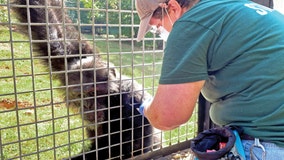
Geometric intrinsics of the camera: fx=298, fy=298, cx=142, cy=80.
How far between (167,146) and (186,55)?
7.99 feet

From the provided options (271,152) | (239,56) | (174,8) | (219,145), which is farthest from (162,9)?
(271,152)

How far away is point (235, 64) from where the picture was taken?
142 centimetres

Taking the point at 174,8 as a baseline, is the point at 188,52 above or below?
below

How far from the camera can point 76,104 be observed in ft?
12.2

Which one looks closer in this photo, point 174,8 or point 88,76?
point 174,8

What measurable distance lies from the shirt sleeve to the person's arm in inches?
1.2

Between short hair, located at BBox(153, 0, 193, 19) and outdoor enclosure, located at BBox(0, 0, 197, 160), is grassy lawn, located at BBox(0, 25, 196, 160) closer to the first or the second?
outdoor enclosure, located at BBox(0, 0, 197, 160)

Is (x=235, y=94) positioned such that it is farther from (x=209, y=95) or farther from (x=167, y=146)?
(x=167, y=146)

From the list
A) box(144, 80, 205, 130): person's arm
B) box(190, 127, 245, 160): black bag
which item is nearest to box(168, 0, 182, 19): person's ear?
box(144, 80, 205, 130): person's arm

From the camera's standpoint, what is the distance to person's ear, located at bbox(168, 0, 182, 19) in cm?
160

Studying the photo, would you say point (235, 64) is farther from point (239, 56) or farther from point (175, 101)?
point (175, 101)

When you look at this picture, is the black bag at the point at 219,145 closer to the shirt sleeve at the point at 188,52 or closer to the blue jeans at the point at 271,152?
the blue jeans at the point at 271,152

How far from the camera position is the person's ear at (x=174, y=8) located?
1.60m

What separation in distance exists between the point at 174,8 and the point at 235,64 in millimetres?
462
